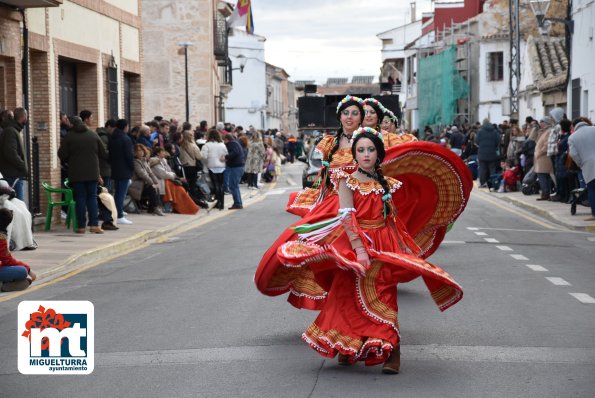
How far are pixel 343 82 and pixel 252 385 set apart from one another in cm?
18035

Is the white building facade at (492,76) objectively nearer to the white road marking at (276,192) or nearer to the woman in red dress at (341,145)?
the white road marking at (276,192)

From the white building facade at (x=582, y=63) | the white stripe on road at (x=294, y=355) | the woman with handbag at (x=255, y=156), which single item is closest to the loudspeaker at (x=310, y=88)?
the woman with handbag at (x=255, y=156)

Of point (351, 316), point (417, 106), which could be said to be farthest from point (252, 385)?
point (417, 106)

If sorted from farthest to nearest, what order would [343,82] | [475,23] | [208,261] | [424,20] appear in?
1. [343,82]
2. [424,20]
3. [475,23]
4. [208,261]

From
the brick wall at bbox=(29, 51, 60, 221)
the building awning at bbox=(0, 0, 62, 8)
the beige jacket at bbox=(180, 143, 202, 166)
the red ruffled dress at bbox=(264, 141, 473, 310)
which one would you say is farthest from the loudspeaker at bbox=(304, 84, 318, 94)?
the red ruffled dress at bbox=(264, 141, 473, 310)

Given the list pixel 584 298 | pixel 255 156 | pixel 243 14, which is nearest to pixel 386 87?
pixel 243 14

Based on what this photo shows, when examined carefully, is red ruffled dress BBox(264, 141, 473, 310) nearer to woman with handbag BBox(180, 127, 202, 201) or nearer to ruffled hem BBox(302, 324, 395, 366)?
ruffled hem BBox(302, 324, 395, 366)

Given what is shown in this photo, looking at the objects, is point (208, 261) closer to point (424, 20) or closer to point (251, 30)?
point (251, 30)

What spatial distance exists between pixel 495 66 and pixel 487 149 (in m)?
30.8

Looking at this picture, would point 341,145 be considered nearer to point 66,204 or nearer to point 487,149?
point 66,204

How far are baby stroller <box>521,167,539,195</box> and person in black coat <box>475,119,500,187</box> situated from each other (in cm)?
290

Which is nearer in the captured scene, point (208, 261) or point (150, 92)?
point (208, 261)

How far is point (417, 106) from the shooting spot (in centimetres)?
8312

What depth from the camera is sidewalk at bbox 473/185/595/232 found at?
21.0 metres
